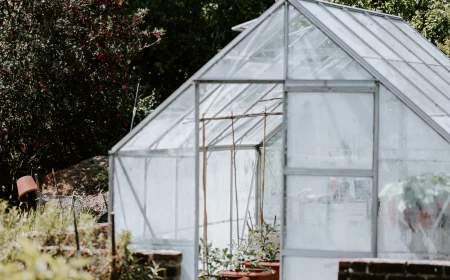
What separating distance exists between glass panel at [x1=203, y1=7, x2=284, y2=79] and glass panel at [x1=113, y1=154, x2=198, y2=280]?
2.76 ft

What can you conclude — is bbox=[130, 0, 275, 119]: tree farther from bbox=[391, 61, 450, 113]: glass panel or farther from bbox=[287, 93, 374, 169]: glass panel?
bbox=[287, 93, 374, 169]: glass panel

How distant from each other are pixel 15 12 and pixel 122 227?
6986 millimetres

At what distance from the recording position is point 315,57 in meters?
6.74

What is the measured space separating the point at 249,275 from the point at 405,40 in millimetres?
2999

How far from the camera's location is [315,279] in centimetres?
661

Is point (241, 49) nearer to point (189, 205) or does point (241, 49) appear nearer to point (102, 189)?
point (189, 205)

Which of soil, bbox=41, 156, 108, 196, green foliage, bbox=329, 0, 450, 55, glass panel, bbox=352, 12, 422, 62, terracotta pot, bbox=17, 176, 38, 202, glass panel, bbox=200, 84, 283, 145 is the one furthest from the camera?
soil, bbox=41, 156, 108, 196

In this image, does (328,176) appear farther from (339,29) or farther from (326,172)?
(339,29)

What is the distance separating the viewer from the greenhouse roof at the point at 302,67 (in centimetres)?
664

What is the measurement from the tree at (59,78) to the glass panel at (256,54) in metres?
6.44

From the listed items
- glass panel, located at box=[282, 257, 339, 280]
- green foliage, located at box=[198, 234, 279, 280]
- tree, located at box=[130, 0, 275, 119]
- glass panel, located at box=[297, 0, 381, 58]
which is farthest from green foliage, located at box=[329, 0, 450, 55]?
glass panel, located at box=[282, 257, 339, 280]

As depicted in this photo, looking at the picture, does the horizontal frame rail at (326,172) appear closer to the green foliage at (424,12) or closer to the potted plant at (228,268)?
the potted plant at (228,268)

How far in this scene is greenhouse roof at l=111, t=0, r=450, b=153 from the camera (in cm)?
664

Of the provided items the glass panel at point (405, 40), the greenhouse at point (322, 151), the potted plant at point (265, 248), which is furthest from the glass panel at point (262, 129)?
the greenhouse at point (322, 151)
